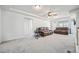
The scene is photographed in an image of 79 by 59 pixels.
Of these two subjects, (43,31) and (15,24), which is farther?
(15,24)

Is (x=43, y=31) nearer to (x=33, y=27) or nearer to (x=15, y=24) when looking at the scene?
(x=33, y=27)

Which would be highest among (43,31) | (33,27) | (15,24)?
(15,24)

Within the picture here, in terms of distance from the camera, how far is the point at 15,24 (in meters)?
2.81

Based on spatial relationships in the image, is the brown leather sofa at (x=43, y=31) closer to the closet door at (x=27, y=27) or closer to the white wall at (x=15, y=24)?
the white wall at (x=15, y=24)

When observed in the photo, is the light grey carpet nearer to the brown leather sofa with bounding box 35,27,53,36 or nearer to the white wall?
the white wall

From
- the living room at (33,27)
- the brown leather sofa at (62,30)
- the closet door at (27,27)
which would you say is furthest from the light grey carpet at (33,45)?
the closet door at (27,27)

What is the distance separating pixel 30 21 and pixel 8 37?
3.31ft

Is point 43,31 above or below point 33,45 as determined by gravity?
above

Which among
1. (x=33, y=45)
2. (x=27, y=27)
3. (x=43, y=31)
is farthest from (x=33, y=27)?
(x=33, y=45)

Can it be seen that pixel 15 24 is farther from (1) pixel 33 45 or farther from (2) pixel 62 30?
(2) pixel 62 30

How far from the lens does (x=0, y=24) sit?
2547 mm

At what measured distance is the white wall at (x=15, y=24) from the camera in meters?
2.57

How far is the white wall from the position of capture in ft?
8.43
